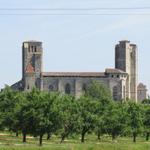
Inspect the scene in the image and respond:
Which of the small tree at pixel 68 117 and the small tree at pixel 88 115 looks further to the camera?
the small tree at pixel 88 115

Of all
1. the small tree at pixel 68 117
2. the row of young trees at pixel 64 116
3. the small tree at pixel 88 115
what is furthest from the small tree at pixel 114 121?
the small tree at pixel 68 117

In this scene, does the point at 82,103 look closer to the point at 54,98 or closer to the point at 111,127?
the point at 111,127

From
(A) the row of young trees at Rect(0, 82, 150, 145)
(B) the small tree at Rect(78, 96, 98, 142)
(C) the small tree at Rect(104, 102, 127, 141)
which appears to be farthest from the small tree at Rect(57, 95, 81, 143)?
(C) the small tree at Rect(104, 102, 127, 141)

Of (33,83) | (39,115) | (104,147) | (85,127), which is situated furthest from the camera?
(33,83)

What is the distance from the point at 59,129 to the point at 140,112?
30.7m

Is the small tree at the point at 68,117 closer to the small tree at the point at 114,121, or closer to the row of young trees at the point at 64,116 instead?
the row of young trees at the point at 64,116

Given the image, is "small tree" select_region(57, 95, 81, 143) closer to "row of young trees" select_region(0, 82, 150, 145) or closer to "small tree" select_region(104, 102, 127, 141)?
"row of young trees" select_region(0, 82, 150, 145)

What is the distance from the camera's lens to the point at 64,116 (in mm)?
85812

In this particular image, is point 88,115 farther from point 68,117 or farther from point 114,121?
point 68,117

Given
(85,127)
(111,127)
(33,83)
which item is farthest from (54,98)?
(33,83)

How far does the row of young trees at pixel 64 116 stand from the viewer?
84.4 metres

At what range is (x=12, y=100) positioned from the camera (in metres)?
99.8

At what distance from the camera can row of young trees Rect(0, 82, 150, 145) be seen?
8438cm

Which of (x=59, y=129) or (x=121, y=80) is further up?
(x=121, y=80)
